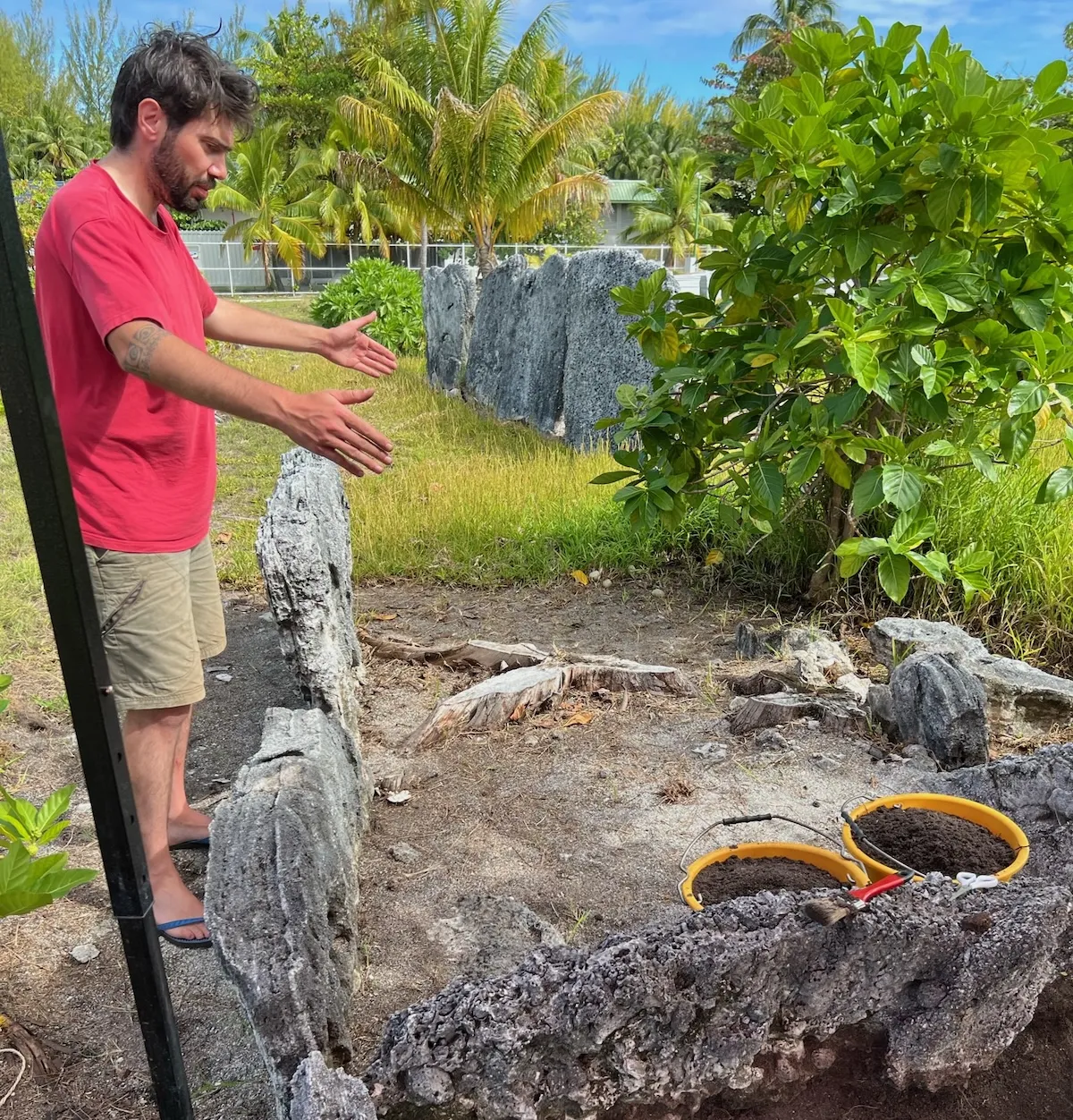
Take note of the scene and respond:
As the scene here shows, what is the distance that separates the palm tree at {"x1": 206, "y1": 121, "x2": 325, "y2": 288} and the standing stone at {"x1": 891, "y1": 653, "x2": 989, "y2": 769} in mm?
26649

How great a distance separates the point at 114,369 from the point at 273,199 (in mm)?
29908

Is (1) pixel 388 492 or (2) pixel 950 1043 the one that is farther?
(1) pixel 388 492

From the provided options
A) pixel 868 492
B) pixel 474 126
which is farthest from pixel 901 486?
pixel 474 126

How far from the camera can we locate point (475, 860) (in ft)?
7.75

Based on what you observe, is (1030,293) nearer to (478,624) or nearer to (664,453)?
(664,453)

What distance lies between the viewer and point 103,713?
1310mm

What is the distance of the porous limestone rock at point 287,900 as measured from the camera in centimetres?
146

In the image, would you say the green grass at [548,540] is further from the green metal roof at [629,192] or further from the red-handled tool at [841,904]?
the green metal roof at [629,192]

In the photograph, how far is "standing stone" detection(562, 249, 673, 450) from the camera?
6.88m

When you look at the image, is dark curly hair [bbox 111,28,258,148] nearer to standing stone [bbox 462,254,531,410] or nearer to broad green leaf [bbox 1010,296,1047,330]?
broad green leaf [bbox 1010,296,1047,330]

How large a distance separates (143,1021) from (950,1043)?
1.27 metres

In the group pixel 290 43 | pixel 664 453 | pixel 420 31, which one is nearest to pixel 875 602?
pixel 664 453

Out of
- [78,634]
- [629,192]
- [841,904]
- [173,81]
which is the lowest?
[841,904]

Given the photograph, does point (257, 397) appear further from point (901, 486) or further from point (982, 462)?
point (982, 462)
